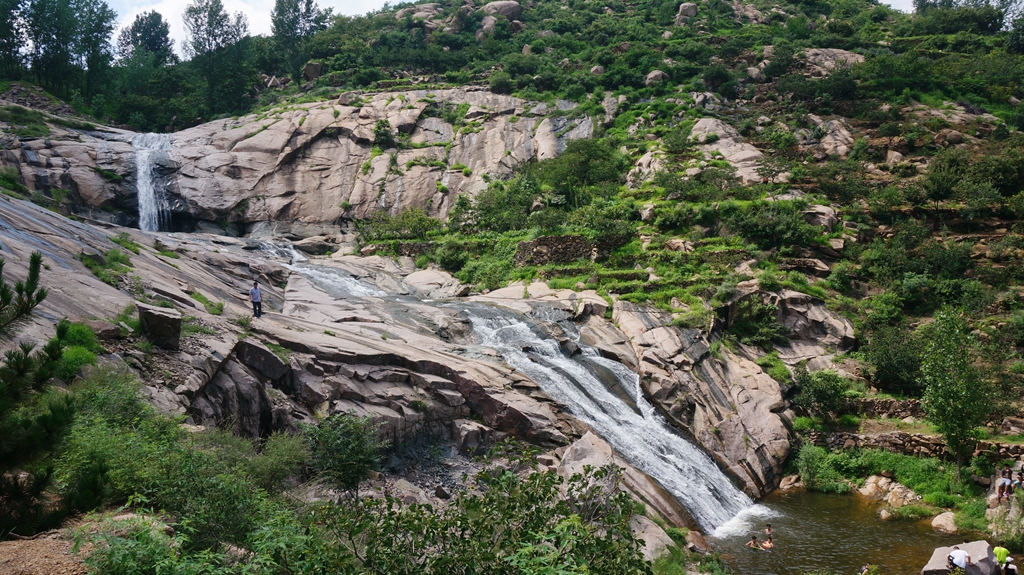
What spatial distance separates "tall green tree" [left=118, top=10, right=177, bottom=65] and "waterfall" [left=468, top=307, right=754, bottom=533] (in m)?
85.4

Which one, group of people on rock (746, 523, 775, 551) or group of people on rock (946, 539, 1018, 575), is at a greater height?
group of people on rock (946, 539, 1018, 575)

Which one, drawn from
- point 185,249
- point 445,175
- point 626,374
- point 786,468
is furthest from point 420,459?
point 445,175

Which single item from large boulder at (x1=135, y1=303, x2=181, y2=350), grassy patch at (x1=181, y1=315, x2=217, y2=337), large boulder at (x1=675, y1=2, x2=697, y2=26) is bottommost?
grassy patch at (x1=181, y1=315, x2=217, y2=337)

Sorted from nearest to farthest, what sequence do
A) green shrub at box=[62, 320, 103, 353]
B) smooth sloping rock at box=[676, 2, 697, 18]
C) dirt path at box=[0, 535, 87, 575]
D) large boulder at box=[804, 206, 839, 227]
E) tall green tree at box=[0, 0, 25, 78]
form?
dirt path at box=[0, 535, 87, 575] → green shrub at box=[62, 320, 103, 353] → large boulder at box=[804, 206, 839, 227] → tall green tree at box=[0, 0, 25, 78] → smooth sloping rock at box=[676, 2, 697, 18]

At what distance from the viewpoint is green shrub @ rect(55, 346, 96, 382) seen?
11.0 meters

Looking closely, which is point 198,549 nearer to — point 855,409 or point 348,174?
point 855,409

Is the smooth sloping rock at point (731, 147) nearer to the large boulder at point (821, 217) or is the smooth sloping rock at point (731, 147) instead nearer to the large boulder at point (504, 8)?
the large boulder at point (821, 217)

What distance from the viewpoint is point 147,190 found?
43469 millimetres

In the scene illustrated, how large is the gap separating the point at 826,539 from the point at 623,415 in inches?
300

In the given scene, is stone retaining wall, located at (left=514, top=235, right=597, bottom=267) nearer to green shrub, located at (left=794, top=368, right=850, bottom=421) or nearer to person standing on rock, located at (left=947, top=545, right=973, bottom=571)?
green shrub, located at (left=794, top=368, right=850, bottom=421)

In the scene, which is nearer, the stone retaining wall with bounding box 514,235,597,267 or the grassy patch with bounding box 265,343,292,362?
the grassy patch with bounding box 265,343,292,362

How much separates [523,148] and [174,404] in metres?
48.1

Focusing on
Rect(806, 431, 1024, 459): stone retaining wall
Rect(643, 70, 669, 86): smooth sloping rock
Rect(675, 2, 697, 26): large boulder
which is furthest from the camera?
Rect(675, 2, 697, 26): large boulder

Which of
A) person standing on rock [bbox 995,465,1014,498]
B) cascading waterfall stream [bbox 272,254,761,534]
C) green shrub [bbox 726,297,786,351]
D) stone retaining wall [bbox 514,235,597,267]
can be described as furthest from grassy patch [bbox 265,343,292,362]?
person standing on rock [bbox 995,465,1014,498]
